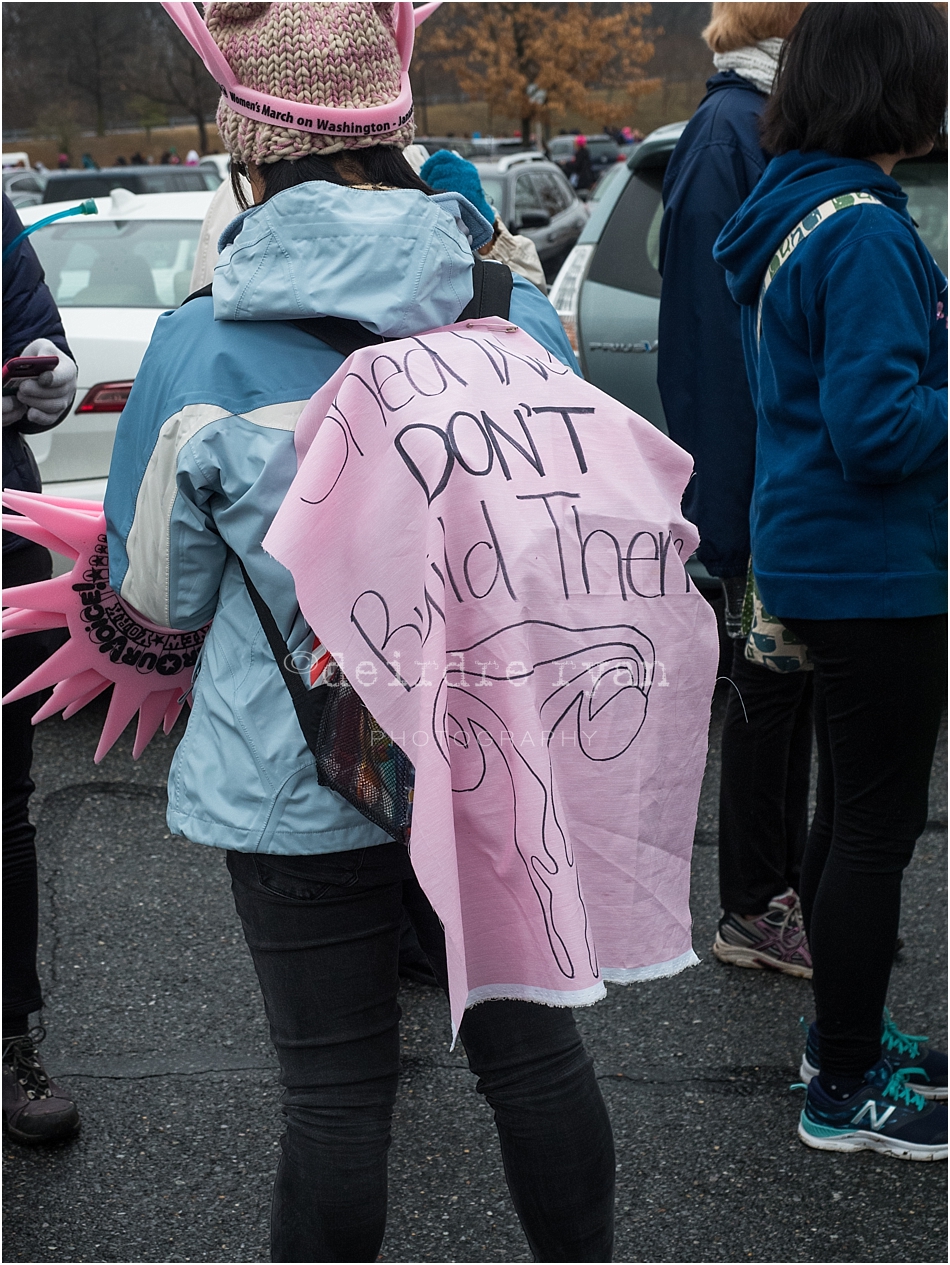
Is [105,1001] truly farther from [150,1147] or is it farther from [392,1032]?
[392,1032]

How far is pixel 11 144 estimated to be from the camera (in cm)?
4622

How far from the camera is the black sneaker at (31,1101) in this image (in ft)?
8.06

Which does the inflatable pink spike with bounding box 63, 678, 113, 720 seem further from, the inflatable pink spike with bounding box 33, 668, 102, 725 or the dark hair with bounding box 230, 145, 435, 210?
the dark hair with bounding box 230, 145, 435, 210

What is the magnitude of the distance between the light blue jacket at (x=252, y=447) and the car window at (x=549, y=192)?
46.7 ft

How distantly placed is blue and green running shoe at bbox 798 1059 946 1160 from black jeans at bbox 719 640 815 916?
60 centimetres

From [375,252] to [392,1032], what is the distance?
3.10 ft

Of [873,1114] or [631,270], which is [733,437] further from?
[631,270]

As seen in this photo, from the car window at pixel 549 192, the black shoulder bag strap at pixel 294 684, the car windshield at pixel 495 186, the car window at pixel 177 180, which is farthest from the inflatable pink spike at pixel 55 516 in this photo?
the car window at pixel 177 180

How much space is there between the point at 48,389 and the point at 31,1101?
1306mm

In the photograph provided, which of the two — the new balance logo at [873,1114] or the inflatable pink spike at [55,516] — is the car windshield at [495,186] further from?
the inflatable pink spike at [55,516]

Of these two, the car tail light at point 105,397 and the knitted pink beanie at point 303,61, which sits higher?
the knitted pink beanie at point 303,61

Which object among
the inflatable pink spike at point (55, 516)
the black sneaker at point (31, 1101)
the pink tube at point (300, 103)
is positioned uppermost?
the pink tube at point (300, 103)

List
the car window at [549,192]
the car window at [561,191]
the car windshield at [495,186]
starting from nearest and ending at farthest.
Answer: the car windshield at [495,186], the car window at [549,192], the car window at [561,191]

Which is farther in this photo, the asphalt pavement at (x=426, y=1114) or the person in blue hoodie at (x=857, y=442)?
the asphalt pavement at (x=426, y=1114)
